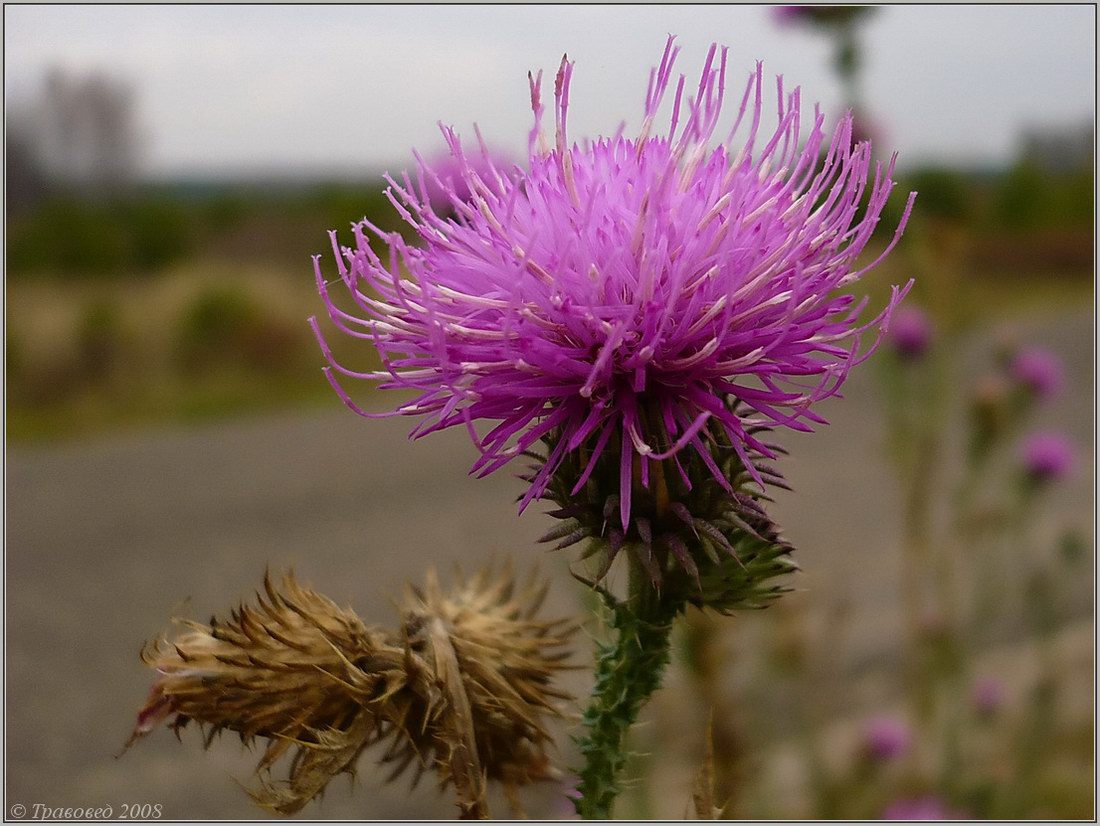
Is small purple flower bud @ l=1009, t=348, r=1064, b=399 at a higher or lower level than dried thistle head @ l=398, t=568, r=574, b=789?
higher

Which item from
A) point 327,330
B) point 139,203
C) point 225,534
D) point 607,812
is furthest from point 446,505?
point 139,203

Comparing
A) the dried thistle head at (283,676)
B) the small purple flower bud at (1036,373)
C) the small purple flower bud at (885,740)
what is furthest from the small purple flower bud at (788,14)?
the dried thistle head at (283,676)

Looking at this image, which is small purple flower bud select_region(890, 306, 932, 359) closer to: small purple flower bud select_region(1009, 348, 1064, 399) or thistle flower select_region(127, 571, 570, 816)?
small purple flower bud select_region(1009, 348, 1064, 399)

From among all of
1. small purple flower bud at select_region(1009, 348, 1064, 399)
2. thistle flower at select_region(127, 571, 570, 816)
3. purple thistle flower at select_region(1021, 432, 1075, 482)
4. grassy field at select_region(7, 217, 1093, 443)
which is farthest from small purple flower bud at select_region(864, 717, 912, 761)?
grassy field at select_region(7, 217, 1093, 443)

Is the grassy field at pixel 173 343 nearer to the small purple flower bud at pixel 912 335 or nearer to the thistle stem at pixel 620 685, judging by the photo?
the small purple flower bud at pixel 912 335

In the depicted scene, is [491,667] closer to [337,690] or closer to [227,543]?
[337,690]

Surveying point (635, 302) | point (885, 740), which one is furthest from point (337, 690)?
point (885, 740)
